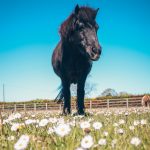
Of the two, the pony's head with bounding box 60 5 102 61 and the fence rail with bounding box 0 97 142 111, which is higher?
the pony's head with bounding box 60 5 102 61

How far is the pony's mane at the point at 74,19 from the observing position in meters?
8.38

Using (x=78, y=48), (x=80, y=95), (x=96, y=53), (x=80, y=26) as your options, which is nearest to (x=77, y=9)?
(x=80, y=26)

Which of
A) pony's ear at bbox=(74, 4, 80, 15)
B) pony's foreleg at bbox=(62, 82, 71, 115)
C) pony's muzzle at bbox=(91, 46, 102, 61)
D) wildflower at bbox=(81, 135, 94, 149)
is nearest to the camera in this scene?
wildflower at bbox=(81, 135, 94, 149)

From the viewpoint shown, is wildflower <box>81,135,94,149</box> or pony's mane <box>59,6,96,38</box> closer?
wildflower <box>81,135,94,149</box>

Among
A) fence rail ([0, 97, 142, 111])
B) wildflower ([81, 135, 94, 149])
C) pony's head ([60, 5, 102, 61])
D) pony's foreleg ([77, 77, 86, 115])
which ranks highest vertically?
pony's head ([60, 5, 102, 61])

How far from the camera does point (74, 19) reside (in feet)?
28.2

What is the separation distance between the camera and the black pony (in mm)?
8070

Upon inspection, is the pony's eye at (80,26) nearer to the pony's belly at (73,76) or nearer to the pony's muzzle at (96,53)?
the pony's muzzle at (96,53)

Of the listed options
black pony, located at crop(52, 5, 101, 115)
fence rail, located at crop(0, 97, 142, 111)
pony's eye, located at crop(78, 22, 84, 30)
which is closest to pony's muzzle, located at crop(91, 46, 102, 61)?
black pony, located at crop(52, 5, 101, 115)

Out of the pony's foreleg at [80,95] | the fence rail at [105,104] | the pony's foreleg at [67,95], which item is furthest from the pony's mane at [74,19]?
the fence rail at [105,104]

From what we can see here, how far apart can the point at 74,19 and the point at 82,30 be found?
17.1 inches

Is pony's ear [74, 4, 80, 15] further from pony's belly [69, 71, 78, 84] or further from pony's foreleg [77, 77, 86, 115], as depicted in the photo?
pony's foreleg [77, 77, 86, 115]

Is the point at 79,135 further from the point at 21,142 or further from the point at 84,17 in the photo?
the point at 84,17

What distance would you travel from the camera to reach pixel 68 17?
8.91m
